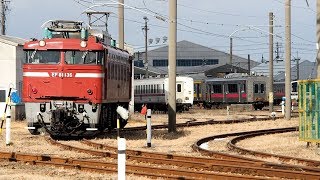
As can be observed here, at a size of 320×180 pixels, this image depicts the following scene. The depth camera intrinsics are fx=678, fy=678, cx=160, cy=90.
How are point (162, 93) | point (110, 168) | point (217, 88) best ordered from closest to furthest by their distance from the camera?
point (110, 168)
point (162, 93)
point (217, 88)

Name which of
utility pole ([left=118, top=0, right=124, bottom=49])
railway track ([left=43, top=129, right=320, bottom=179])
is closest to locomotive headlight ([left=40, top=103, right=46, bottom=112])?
railway track ([left=43, top=129, right=320, bottom=179])

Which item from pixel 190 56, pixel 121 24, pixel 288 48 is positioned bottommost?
pixel 288 48

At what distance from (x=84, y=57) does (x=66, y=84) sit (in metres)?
1.05

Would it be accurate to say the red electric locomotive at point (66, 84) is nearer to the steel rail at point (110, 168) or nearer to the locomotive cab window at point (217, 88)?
the steel rail at point (110, 168)

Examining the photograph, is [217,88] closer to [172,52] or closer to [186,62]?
[172,52]

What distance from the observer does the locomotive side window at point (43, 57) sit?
22156mm

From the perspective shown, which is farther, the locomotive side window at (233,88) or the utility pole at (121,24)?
the locomotive side window at (233,88)

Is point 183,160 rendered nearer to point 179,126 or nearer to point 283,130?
point 283,130

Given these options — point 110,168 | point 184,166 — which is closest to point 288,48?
point 184,166

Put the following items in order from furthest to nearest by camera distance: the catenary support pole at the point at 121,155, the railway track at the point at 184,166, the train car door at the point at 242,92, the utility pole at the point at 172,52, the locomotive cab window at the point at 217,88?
the locomotive cab window at the point at 217,88 < the train car door at the point at 242,92 < the utility pole at the point at 172,52 < the railway track at the point at 184,166 < the catenary support pole at the point at 121,155

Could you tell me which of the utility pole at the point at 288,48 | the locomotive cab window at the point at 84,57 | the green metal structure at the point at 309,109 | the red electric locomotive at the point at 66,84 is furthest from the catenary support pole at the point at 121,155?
the utility pole at the point at 288,48

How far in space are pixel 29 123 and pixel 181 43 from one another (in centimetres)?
12495

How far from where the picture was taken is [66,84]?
862 inches

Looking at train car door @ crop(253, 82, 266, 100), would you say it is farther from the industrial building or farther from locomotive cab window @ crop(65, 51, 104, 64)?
the industrial building
